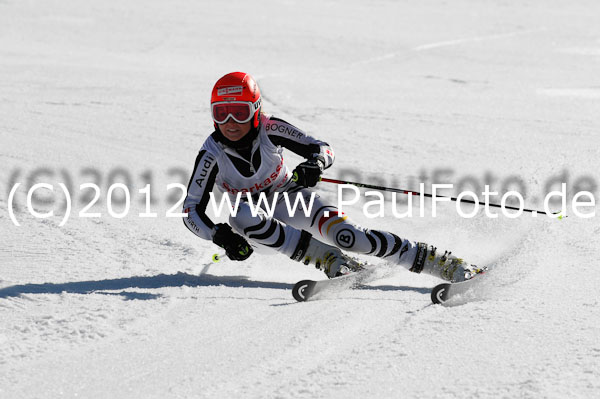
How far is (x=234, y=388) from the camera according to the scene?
3414 mm

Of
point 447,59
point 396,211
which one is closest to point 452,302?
point 396,211

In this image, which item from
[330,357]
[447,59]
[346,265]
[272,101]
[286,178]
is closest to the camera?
[330,357]

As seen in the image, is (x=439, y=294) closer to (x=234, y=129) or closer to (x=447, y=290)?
(x=447, y=290)

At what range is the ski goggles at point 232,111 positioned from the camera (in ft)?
16.9

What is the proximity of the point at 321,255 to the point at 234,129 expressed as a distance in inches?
40.1

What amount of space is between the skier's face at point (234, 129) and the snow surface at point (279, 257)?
97 centimetres

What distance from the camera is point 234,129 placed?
5203 mm

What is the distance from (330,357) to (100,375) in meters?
1.07

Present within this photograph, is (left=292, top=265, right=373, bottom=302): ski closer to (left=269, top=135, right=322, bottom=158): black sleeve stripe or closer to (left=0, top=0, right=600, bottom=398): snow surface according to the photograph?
(left=0, top=0, right=600, bottom=398): snow surface

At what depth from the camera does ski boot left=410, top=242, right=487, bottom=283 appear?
4961 mm

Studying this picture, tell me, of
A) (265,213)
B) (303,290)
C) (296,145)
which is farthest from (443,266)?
(296,145)

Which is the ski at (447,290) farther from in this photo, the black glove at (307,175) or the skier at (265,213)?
the black glove at (307,175)

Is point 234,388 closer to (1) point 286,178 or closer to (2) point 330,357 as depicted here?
(2) point 330,357

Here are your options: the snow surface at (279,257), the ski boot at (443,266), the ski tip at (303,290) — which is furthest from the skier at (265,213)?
the ski tip at (303,290)
